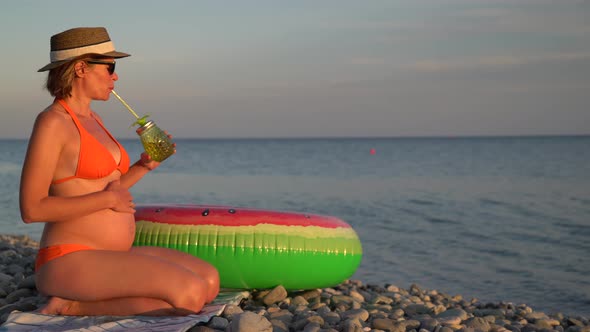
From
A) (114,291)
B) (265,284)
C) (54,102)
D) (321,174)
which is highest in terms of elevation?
(54,102)

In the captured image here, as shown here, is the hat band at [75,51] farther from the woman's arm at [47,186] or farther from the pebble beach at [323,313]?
the pebble beach at [323,313]

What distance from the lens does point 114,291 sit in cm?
403

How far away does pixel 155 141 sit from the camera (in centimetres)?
418

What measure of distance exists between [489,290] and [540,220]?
6852 mm

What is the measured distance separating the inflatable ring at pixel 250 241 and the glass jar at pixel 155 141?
1.44 m

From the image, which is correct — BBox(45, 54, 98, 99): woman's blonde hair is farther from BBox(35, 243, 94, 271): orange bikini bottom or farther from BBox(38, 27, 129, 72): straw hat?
BBox(35, 243, 94, 271): orange bikini bottom

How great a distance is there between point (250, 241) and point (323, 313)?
3.02 ft

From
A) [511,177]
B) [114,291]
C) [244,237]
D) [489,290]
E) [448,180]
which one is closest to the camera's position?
[114,291]

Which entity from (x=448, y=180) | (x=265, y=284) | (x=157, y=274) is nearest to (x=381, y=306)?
(x=265, y=284)

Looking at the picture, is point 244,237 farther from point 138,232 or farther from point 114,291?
point 114,291

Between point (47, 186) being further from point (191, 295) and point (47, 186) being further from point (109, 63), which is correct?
point (191, 295)

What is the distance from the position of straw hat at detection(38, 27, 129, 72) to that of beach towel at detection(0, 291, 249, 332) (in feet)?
4.74

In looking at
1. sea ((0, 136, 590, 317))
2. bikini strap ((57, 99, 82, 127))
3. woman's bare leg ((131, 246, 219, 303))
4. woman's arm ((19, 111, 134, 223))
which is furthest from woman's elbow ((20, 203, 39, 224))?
sea ((0, 136, 590, 317))

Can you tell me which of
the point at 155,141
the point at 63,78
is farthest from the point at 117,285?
the point at 63,78
